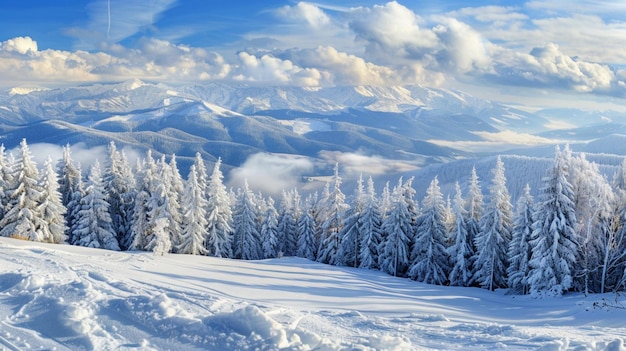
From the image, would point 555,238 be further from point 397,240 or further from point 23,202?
point 23,202

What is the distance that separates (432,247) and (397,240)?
11.8 ft

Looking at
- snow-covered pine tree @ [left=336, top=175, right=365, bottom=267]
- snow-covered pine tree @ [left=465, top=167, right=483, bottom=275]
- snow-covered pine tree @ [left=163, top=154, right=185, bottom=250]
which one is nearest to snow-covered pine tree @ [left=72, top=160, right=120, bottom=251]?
snow-covered pine tree @ [left=163, top=154, right=185, bottom=250]

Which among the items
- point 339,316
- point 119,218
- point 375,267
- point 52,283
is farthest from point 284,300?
point 119,218

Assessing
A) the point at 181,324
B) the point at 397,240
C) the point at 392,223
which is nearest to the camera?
the point at 181,324

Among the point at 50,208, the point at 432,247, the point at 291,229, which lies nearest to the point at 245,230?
the point at 291,229

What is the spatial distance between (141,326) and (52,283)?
344 cm

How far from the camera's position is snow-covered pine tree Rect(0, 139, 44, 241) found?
3438 centimetres

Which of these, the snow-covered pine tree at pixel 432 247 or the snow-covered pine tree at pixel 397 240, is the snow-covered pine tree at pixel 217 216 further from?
the snow-covered pine tree at pixel 432 247

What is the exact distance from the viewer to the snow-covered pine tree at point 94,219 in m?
39.6

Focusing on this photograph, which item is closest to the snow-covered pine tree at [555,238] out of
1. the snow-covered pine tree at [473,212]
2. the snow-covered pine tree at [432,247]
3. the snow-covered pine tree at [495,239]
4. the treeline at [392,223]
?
the treeline at [392,223]

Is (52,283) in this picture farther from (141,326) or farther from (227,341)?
(227,341)

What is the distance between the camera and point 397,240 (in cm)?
4362

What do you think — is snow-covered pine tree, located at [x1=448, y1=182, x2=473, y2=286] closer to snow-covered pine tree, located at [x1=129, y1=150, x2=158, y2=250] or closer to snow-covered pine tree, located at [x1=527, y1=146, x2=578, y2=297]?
snow-covered pine tree, located at [x1=527, y1=146, x2=578, y2=297]

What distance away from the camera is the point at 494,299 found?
99.8 feet
